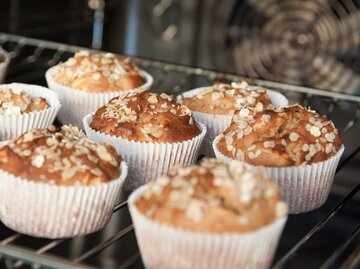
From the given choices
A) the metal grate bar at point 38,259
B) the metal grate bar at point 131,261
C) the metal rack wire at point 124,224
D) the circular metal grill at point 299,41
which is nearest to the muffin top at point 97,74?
the metal rack wire at point 124,224

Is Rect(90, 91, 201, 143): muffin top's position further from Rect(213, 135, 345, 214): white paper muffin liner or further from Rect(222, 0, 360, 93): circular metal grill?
Rect(222, 0, 360, 93): circular metal grill

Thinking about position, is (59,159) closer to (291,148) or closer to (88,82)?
(291,148)

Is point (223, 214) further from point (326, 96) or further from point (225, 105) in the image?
point (326, 96)

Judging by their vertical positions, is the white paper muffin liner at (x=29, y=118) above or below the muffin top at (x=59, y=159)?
below

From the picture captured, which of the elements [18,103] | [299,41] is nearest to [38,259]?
[18,103]

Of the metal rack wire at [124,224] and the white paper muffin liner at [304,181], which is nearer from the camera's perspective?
the metal rack wire at [124,224]

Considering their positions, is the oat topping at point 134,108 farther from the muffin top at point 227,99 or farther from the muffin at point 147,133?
the muffin top at point 227,99

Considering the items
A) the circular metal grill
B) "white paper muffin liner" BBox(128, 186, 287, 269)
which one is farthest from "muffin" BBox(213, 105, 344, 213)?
the circular metal grill

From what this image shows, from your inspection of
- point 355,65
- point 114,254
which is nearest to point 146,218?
point 114,254
